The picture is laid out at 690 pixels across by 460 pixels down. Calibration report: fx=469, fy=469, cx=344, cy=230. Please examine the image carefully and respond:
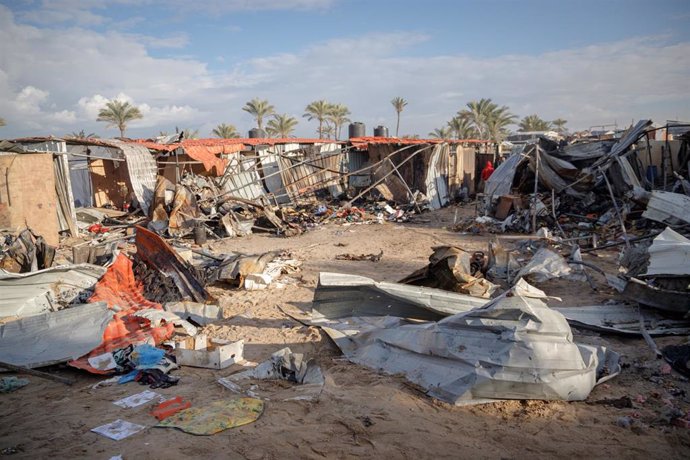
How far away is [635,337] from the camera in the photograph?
510cm

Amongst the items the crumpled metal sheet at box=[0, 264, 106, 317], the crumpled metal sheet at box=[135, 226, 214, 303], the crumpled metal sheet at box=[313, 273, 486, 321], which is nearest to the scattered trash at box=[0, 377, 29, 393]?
the crumpled metal sheet at box=[0, 264, 106, 317]

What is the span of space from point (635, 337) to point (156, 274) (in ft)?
20.8

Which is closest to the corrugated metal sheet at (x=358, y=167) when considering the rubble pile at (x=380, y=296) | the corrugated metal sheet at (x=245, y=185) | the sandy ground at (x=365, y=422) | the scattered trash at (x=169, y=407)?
the corrugated metal sheet at (x=245, y=185)

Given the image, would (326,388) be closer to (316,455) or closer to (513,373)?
(316,455)

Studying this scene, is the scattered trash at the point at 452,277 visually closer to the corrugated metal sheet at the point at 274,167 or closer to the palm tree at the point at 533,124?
the corrugated metal sheet at the point at 274,167

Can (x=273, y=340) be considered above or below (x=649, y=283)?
below

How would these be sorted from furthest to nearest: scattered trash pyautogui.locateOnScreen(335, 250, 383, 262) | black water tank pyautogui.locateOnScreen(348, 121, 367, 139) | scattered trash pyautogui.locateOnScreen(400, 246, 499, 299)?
black water tank pyautogui.locateOnScreen(348, 121, 367, 139), scattered trash pyautogui.locateOnScreen(335, 250, 383, 262), scattered trash pyautogui.locateOnScreen(400, 246, 499, 299)

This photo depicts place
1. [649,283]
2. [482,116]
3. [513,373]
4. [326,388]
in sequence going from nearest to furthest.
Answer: [513,373] < [326,388] < [649,283] < [482,116]

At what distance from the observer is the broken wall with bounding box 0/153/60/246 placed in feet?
33.9

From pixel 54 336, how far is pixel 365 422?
3.92 meters

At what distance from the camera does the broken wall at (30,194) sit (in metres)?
10.3

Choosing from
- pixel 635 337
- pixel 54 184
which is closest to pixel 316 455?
pixel 635 337

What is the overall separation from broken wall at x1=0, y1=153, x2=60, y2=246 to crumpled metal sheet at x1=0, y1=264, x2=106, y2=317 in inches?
186

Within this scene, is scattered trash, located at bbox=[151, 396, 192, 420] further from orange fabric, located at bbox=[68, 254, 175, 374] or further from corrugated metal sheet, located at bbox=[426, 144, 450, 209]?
corrugated metal sheet, located at bbox=[426, 144, 450, 209]
